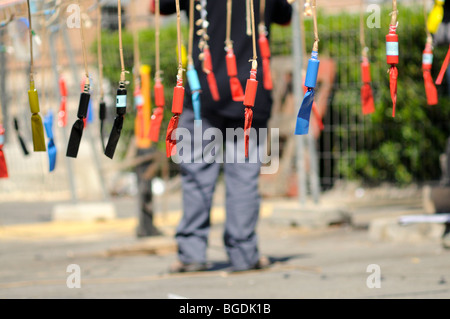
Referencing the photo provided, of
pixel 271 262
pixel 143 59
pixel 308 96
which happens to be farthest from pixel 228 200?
pixel 143 59

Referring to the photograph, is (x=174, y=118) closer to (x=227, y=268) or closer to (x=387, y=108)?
(x=227, y=268)

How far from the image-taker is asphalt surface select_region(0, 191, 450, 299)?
126 inches

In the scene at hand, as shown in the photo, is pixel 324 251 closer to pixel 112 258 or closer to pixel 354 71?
pixel 112 258

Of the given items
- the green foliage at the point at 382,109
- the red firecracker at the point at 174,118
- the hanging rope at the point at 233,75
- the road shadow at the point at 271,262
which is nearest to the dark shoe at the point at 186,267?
the road shadow at the point at 271,262

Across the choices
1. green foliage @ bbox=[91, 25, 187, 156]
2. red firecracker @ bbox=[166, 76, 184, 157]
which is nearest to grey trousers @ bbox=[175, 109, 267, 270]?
red firecracker @ bbox=[166, 76, 184, 157]

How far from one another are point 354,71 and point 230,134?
203 inches

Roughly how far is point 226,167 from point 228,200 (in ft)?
0.56

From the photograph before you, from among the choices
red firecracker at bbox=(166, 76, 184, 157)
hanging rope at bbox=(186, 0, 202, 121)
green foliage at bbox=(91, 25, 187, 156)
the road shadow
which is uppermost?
green foliage at bbox=(91, 25, 187, 156)

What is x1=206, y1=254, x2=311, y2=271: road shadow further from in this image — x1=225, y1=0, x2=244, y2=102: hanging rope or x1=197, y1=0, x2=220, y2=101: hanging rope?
x1=225, y1=0, x2=244, y2=102: hanging rope

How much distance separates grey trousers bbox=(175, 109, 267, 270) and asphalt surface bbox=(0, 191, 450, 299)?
130mm

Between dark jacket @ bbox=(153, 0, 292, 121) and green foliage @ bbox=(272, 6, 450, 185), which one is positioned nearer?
dark jacket @ bbox=(153, 0, 292, 121)

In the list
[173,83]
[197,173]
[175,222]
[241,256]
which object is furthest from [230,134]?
[173,83]

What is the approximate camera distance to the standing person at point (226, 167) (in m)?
3.79

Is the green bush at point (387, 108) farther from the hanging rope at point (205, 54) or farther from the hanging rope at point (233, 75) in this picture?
the hanging rope at point (233, 75)
